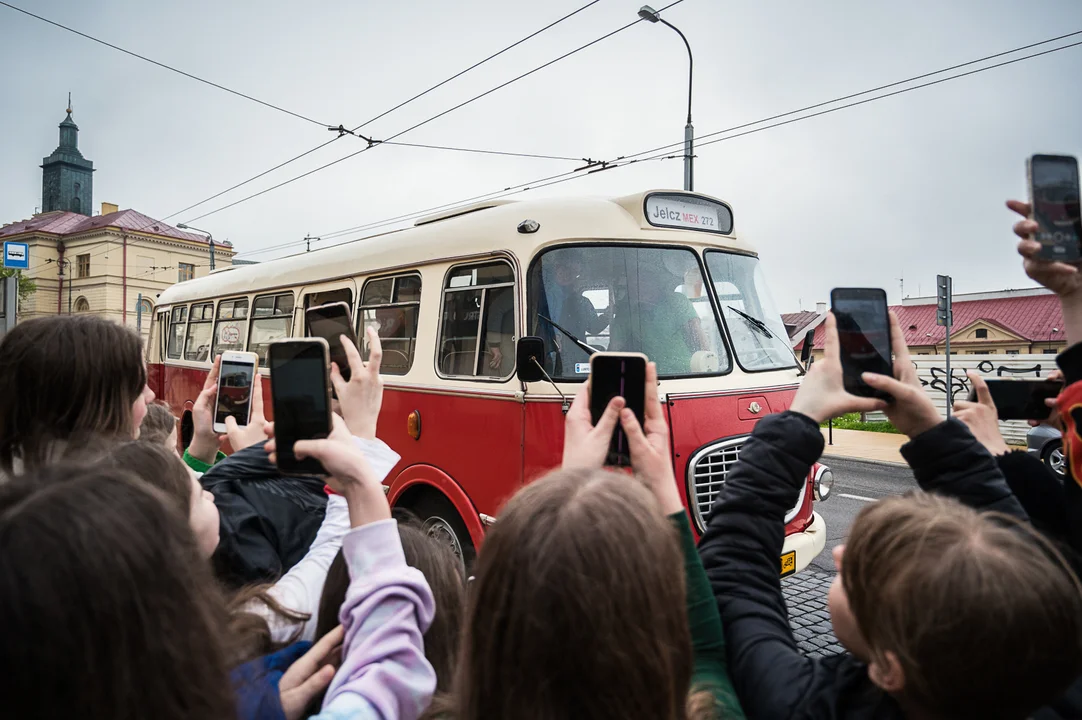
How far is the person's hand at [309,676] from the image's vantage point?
1391 mm

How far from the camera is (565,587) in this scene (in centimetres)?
105

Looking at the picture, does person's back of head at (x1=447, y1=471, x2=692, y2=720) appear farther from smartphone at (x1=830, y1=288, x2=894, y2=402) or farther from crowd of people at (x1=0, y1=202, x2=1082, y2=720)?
smartphone at (x1=830, y1=288, x2=894, y2=402)

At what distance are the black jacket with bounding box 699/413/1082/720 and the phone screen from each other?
203cm

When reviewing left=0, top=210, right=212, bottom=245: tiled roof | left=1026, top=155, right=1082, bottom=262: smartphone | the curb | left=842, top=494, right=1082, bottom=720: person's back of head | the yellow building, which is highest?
left=0, top=210, right=212, bottom=245: tiled roof

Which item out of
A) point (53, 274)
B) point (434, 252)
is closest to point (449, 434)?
point (434, 252)

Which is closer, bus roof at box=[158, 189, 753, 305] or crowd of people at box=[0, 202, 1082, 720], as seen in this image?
crowd of people at box=[0, 202, 1082, 720]

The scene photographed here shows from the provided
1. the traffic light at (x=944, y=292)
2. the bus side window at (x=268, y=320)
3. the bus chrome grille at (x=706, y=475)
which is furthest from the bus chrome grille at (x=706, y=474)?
the traffic light at (x=944, y=292)

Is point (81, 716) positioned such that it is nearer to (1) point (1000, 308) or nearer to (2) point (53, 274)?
(2) point (53, 274)

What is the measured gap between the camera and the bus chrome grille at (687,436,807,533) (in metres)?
4.52

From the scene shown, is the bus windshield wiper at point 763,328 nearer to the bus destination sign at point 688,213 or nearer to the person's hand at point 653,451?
the bus destination sign at point 688,213

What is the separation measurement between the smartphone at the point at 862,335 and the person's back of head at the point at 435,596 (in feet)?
3.69

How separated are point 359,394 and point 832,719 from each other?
142 centimetres

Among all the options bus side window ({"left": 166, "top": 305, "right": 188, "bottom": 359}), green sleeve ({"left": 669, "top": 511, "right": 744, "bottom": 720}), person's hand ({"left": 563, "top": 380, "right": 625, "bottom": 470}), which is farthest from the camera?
bus side window ({"left": 166, "top": 305, "right": 188, "bottom": 359})

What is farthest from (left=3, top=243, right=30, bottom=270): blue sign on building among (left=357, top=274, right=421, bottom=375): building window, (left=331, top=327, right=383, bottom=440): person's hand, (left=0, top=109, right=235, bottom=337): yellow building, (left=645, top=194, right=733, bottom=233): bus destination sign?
(left=0, top=109, right=235, bottom=337): yellow building
